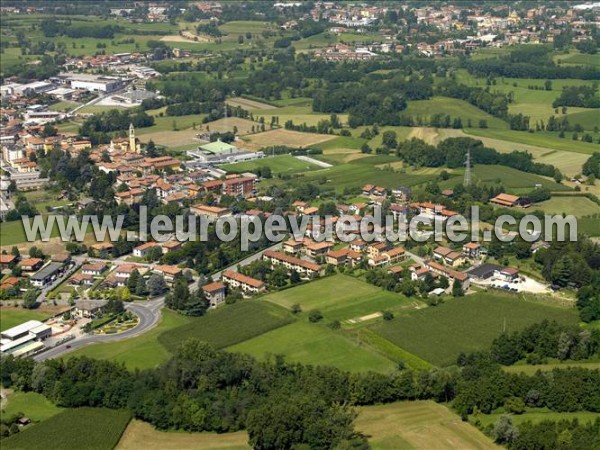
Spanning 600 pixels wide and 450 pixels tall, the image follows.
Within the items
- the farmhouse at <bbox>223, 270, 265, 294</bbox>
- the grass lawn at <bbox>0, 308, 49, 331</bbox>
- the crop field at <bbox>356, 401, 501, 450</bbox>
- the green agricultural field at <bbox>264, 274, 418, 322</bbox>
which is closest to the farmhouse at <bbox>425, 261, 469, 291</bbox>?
the green agricultural field at <bbox>264, 274, 418, 322</bbox>

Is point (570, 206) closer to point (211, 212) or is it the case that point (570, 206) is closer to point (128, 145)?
point (211, 212)

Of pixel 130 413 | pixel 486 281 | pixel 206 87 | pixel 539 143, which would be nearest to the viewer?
pixel 130 413

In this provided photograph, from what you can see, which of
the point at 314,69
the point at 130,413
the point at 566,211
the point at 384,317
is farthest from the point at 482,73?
the point at 130,413

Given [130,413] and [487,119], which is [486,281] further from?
[487,119]

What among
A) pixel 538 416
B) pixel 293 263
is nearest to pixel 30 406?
pixel 293 263

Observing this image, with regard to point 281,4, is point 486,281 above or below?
below

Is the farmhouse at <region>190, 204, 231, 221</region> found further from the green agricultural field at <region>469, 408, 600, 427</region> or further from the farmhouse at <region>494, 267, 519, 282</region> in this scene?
the green agricultural field at <region>469, 408, 600, 427</region>
